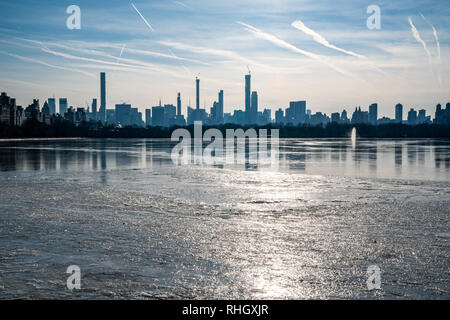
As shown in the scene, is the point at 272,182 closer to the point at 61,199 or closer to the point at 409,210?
the point at 409,210

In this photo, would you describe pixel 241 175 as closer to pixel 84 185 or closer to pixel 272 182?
pixel 272 182

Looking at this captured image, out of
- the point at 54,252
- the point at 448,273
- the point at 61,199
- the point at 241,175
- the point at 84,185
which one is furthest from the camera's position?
the point at 241,175
